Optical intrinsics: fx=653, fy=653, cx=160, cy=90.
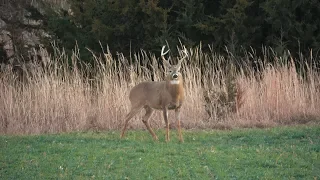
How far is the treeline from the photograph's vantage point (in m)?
19.5

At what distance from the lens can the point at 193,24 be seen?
20.5m

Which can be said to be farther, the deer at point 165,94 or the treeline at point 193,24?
the treeline at point 193,24

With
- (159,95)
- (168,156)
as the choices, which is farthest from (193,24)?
(168,156)

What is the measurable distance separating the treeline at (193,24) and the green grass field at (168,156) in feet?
23.8

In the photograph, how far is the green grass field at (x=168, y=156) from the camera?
26.1ft

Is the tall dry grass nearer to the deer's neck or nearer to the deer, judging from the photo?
the deer

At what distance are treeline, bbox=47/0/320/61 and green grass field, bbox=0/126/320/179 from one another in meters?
7.25

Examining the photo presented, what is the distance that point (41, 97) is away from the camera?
14555mm

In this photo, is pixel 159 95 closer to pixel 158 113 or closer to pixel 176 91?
pixel 176 91

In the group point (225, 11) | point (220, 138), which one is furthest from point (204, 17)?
point (220, 138)

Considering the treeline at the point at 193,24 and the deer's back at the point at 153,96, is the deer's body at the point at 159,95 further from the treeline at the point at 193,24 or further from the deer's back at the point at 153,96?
the treeline at the point at 193,24

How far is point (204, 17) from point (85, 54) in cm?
406

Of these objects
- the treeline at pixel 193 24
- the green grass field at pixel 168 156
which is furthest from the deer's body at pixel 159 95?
the treeline at pixel 193 24

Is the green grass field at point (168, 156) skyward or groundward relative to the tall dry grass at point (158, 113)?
groundward
